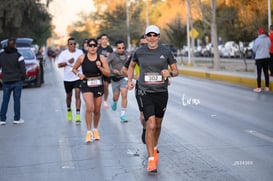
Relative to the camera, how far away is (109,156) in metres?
8.80

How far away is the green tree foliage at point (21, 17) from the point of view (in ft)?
133

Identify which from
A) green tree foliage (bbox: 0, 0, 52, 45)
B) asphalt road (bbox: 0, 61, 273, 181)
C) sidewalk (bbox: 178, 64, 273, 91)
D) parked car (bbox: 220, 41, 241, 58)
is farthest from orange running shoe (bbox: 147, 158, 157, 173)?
parked car (bbox: 220, 41, 241, 58)

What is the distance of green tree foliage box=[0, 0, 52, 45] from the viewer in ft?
133

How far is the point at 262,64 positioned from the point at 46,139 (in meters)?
9.27

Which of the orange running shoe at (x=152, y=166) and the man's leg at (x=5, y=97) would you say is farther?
the man's leg at (x=5, y=97)

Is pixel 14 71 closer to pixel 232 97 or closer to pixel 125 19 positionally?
pixel 232 97

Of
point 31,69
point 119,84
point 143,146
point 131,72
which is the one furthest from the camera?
point 31,69

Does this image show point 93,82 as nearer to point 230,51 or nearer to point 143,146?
point 143,146

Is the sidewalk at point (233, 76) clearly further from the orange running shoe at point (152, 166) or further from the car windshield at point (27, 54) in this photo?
the orange running shoe at point (152, 166)

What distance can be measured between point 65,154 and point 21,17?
33.9 metres

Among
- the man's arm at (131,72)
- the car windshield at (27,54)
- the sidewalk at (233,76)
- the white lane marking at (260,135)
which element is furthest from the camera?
the car windshield at (27,54)

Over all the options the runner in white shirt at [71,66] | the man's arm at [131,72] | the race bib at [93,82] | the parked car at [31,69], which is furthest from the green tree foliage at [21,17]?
the man's arm at [131,72]

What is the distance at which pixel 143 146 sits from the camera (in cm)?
952

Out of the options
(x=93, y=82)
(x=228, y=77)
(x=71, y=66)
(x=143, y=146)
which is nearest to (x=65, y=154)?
(x=143, y=146)
